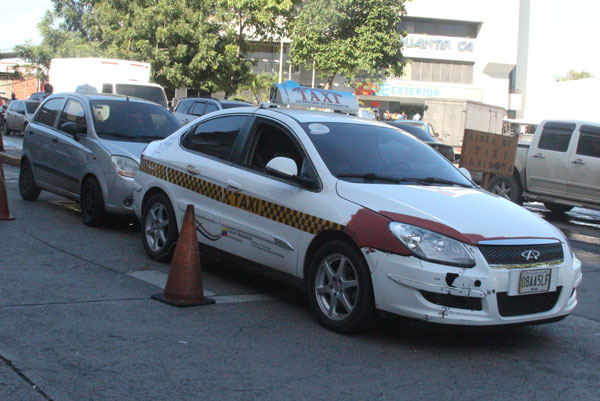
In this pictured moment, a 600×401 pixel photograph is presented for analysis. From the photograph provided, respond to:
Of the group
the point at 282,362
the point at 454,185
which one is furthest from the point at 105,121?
the point at 282,362

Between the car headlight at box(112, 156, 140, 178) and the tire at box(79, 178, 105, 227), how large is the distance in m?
0.37

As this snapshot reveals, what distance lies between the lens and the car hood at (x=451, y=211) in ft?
16.1

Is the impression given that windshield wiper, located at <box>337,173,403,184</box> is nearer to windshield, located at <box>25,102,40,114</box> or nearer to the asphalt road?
the asphalt road

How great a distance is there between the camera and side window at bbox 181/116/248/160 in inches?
262

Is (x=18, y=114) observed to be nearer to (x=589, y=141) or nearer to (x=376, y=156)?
(x=589, y=141)

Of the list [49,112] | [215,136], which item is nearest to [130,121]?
[49,112]

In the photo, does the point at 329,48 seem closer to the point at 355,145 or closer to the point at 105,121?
the point at 105,121

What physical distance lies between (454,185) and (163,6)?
34.5 meters

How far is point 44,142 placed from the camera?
406 inches

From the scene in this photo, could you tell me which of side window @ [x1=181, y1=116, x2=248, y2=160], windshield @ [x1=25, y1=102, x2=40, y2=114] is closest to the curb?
side window @ [x1=181, y1=116, x2=248, y2=160]

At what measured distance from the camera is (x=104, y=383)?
4.00 metres

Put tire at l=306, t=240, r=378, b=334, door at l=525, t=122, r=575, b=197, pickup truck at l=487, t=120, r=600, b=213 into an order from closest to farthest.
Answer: tire at l=306, t=240, r=378, b=334 → pickup truck at l=487, t=120, r=600, b=213 → door at l=525, t=122, r=575, b=197

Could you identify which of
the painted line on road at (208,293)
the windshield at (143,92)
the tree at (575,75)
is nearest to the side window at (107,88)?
the windshield at (143,92)

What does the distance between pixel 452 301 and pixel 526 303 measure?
0.55 m
